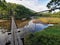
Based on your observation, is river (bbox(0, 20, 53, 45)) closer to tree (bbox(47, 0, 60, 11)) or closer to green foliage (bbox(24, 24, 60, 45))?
green foliage (bbox(24, 24, 60, 45))

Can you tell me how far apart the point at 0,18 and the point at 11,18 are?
206 millimetres

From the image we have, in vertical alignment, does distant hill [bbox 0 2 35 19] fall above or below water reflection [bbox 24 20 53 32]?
above

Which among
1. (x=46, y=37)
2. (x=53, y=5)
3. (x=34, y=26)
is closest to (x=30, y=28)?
(x=34, y=26)

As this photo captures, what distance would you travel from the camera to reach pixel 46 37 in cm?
349

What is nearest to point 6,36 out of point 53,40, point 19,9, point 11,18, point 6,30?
point 6,30

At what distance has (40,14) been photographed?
11.8 ft

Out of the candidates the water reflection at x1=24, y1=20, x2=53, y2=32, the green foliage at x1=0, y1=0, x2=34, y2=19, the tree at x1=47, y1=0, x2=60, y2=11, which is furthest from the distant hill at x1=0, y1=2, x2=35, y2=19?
the tree at x1=47, y1=0, x2=60, y2=11

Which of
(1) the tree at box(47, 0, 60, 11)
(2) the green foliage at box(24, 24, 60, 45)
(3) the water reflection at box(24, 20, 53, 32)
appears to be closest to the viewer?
(2) the green foliage at box(24, 24, 60, 45)

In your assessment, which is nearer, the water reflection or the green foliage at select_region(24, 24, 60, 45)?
the green foliage at select_region(24, 24, 60, 45)

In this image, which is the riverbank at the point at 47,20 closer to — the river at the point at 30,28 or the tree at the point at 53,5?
the river at the point at 30,28

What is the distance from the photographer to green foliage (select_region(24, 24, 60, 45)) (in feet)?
11.4

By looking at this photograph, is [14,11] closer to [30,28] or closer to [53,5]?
[30,28]

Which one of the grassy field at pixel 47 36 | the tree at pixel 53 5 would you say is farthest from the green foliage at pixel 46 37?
the tree at pixel 53 5

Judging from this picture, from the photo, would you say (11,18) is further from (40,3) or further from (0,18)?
(40,3)
